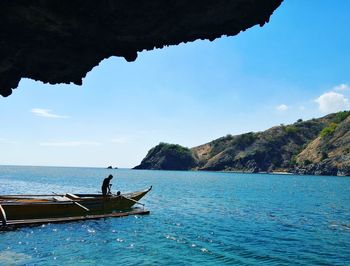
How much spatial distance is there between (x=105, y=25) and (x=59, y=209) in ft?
72.5

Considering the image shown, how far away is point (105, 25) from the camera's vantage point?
44.1ft

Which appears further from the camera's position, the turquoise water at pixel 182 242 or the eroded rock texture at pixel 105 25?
the turquoise water at pixel 182 242

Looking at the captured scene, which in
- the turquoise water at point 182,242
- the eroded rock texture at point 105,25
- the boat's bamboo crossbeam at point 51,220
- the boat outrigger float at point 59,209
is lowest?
the turquoise water at point 182,242

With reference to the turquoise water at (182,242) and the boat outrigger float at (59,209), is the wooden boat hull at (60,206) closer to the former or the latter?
the boat outrigger float at (59,209)

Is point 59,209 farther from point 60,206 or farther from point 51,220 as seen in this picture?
point 51,220

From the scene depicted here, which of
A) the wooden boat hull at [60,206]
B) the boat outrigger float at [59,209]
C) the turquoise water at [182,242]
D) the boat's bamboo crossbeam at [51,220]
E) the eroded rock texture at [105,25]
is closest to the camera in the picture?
the eroded rock texture at [105,25]

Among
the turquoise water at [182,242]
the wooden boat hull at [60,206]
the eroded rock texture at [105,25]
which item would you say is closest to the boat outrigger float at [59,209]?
the wooden boat hull at [60,206]

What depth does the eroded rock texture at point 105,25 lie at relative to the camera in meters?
12.2

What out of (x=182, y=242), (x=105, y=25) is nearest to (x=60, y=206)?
(x=182, y=242)

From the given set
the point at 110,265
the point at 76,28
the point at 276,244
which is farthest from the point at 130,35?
the point at 276,244

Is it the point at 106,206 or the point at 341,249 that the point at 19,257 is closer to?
the point at 106,206

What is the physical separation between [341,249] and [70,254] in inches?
657

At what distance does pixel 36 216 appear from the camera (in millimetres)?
29797

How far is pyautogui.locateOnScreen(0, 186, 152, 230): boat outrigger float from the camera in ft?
92.9
